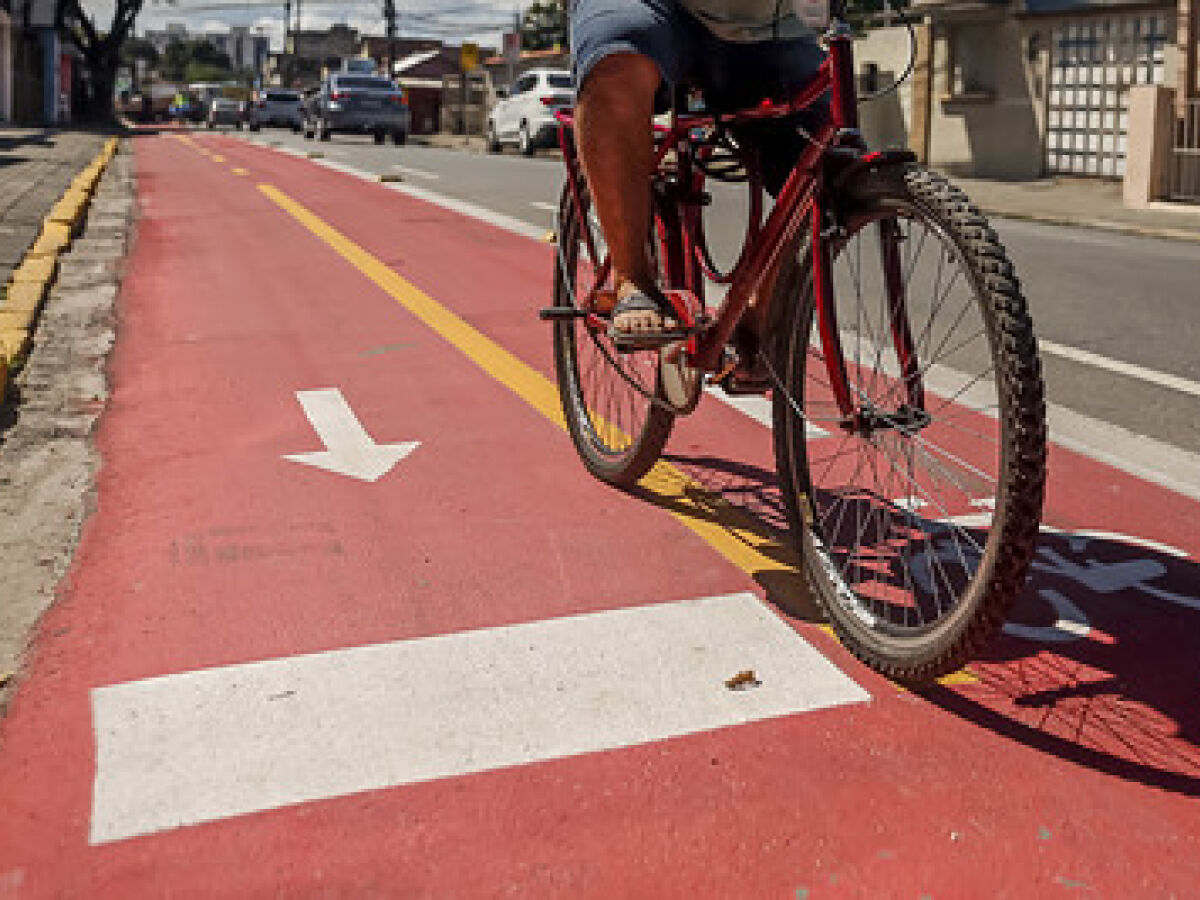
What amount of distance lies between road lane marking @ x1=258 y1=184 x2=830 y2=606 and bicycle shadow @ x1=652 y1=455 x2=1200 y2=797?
0.01 meters

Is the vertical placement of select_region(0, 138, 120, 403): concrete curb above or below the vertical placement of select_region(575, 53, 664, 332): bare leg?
below

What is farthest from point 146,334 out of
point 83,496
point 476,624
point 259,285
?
point 476,624

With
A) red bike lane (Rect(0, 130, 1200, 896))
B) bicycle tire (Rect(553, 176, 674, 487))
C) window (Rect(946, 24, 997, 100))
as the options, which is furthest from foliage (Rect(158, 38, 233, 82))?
red bike lane (Rect(0, 130, 1200, 896))

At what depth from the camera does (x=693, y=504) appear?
3812mm

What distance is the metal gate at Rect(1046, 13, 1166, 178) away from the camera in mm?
20641

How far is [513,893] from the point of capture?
1.95 meters

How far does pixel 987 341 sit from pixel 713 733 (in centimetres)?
83

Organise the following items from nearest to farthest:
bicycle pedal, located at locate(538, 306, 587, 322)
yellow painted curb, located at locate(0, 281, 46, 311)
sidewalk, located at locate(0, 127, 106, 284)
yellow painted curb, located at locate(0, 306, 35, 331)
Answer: bicycle pedal, located at locate(538, 306, 587, 322) → yellow painted curb, located at locate(0, 306, 35, 331) → yellow painted curb, located at locate(0, 281, 46, 311) → sidewalk, located at locate(0, 127, 106, 284)

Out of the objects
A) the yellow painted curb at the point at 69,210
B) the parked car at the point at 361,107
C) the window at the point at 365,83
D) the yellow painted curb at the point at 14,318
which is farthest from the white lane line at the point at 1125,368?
the window at the point at 365,83

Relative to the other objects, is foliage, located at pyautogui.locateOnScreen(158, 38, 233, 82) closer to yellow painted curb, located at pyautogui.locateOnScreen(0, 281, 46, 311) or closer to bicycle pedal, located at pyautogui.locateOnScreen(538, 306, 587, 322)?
yellow painted curb, located at pyautogui.locateOnScreen(0, 281, 46, 311)

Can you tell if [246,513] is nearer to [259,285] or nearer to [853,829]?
[853,829]

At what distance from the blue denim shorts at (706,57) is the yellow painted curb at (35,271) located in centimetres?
517

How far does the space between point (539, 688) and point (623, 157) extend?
1282mm

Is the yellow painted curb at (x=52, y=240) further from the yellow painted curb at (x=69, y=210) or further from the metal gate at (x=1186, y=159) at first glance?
the metal gate at (x=1186, y=159)
